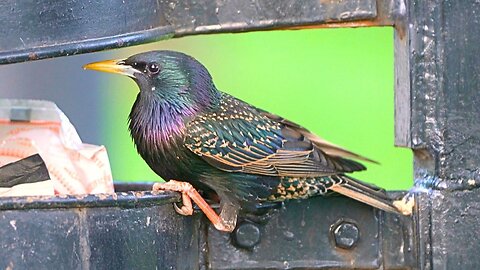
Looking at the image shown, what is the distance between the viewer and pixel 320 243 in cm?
317

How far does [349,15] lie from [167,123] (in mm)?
645

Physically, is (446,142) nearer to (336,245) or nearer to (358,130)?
(336,245)

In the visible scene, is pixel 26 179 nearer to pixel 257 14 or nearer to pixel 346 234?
pixel 257 14

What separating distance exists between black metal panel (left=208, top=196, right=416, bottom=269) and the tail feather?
3 cm

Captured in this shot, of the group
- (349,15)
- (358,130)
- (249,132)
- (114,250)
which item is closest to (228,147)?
(249,132)

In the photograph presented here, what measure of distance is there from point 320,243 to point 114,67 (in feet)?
2.42

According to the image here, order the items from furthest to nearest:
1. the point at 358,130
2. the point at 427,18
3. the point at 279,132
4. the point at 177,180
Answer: the point at 358,130 < the point at 279,132 < the point at 177,180 < the point at 427,18

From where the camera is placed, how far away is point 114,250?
8.64 ft

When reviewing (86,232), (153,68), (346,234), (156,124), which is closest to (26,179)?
(86,232)

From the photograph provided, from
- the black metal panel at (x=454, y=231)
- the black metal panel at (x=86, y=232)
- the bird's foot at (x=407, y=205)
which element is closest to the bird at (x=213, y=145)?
the bird's foot at (x=407, y=205)

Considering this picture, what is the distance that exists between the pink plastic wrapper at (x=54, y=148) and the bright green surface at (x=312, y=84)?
148 inches

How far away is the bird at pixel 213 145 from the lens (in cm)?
339

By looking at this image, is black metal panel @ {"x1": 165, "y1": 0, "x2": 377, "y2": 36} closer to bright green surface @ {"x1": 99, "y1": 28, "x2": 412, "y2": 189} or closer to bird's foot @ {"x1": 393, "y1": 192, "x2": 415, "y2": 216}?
bird's foot @ {"x1": 393, "y1": 192, "x2": 415, "y2": 216}

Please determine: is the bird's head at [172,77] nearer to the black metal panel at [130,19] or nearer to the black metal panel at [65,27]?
the black metal panel at [130,19]
